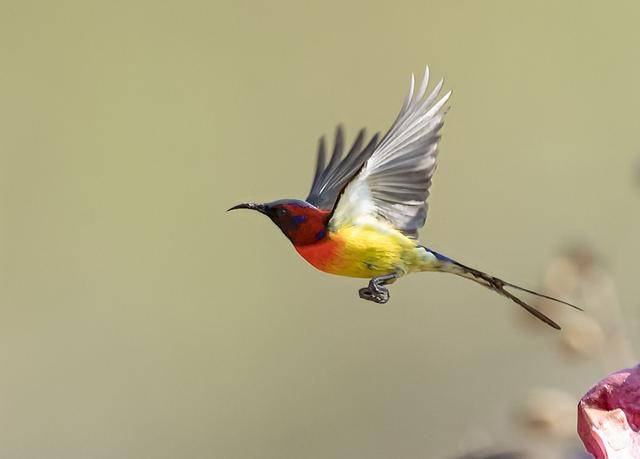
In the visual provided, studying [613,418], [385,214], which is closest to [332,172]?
[385,214]

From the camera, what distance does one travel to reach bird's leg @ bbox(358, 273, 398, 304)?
0.56m

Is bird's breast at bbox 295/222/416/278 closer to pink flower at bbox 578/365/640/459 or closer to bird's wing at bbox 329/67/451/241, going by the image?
bird's wing at bbox 329/67/451/241

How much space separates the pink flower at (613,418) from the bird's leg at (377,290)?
111 millimetres

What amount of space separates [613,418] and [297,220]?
0.61 feet

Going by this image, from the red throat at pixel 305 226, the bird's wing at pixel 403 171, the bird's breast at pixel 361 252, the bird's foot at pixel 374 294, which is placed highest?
the bird's wing at pixel 403 171

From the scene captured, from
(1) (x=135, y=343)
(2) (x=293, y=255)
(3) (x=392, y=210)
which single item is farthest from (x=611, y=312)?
(1) (x=135, y=343)

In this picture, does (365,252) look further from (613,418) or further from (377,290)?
(613,418)

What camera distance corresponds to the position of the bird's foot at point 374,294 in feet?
1.82

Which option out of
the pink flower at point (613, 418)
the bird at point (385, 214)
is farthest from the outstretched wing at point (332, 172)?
the pink flower at point (613, 418)

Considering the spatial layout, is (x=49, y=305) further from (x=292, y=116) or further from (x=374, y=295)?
(x=374, y=295)

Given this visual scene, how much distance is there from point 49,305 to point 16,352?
9 centimetres

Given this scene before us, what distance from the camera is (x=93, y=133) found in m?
1.66

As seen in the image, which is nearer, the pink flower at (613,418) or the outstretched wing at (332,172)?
the pink flower at (613,418)

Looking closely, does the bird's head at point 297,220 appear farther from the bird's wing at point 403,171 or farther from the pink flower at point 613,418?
the pink flower at point 613,418
